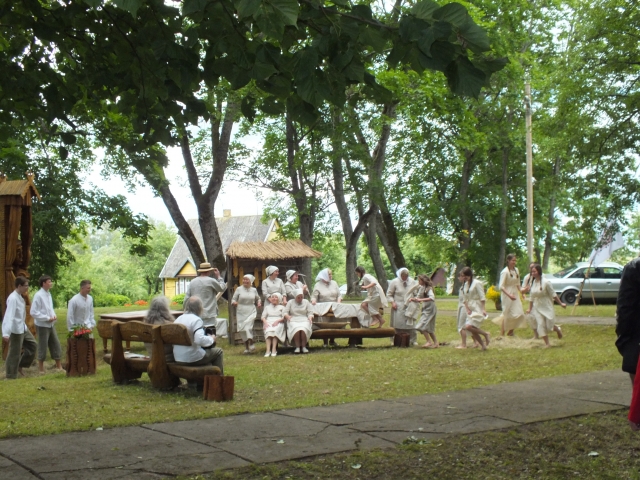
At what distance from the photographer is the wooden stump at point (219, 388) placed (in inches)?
400

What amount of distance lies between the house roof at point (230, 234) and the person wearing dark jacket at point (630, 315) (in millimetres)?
81128

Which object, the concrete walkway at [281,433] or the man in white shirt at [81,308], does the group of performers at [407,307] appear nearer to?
the man in white shirt at [81,308]

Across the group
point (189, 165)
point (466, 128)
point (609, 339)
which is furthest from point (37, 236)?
point (609, 339)

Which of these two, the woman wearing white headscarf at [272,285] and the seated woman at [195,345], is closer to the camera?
the seated woman at [195,345]

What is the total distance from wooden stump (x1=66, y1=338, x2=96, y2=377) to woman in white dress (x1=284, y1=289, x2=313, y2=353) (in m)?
5.18

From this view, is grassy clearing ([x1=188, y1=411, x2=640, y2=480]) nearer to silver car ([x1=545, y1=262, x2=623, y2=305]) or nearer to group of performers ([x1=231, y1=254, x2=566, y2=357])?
group of performers ([x1=231, y1=254, x2=566, y2=357])

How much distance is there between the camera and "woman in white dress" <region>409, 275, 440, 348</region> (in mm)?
18484

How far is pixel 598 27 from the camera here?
2070 centimetres

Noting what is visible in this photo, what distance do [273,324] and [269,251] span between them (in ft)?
13.6

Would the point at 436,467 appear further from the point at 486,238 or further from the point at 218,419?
the point at 486,238

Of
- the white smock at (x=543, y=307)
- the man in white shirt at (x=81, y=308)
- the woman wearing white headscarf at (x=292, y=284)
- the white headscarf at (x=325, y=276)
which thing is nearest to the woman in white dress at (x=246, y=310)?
the woman wearing white headscarf at (x=292, y=284)

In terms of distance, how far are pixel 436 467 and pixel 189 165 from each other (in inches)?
903

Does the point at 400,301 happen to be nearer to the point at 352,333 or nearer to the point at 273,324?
the point at 352,333

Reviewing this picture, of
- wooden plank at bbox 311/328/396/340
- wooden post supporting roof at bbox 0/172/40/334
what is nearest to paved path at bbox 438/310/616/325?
wooden plank at bbox 311/328/396/340
